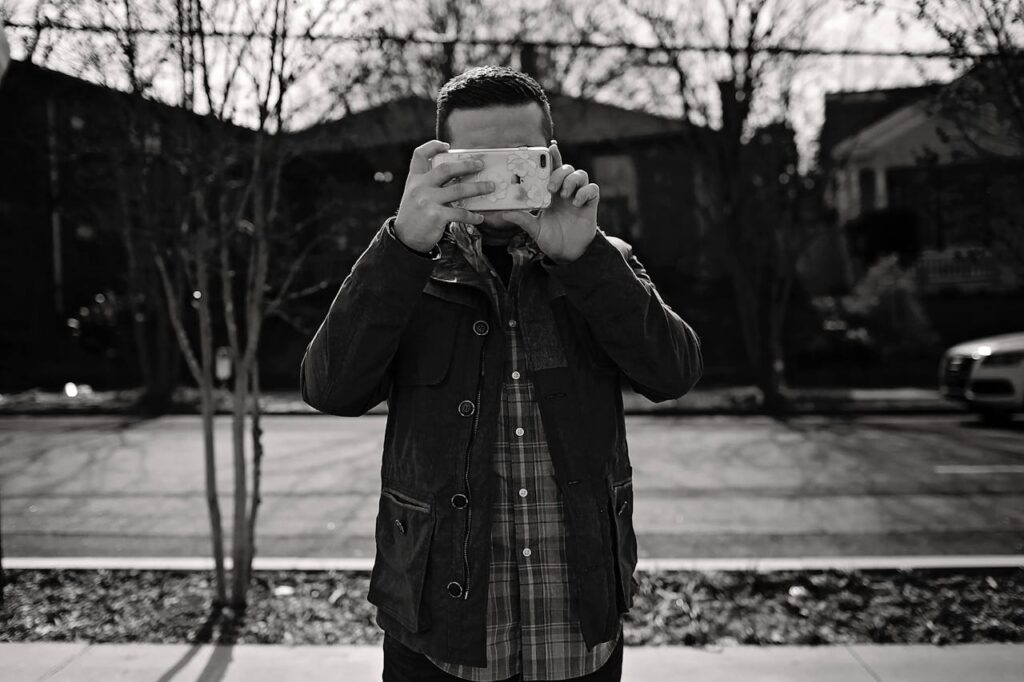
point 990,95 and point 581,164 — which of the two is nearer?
point 990,95

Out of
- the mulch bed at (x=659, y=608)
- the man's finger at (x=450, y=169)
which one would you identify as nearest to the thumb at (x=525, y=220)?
the man's finger at (x=450, y=169)

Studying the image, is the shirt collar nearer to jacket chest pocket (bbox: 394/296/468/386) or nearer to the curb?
jacket chest pocket (bbox: 394/296/468/386)

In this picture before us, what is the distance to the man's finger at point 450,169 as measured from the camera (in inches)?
58.4

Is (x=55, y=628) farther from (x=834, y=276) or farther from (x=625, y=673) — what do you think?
(x=834, y=276)

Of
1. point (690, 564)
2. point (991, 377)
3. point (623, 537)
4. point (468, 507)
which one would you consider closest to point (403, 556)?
point (468, 507)

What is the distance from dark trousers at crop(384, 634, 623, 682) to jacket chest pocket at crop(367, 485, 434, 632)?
0.28 ft

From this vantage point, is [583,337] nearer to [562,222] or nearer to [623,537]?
[562,222]

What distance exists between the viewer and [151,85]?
13.6 ft

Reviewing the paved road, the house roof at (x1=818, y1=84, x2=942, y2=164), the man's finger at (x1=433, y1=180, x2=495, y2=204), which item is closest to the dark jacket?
the man's finger at (x1=433, y1=180, x2=495, y2=204)

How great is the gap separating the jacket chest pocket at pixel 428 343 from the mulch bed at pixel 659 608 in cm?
250

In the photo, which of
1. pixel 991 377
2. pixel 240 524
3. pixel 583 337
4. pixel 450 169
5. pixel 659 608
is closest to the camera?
pixel 450 169

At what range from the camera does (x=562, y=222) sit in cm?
154

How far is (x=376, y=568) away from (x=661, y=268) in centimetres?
2005

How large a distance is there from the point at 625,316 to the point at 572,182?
0.26m
